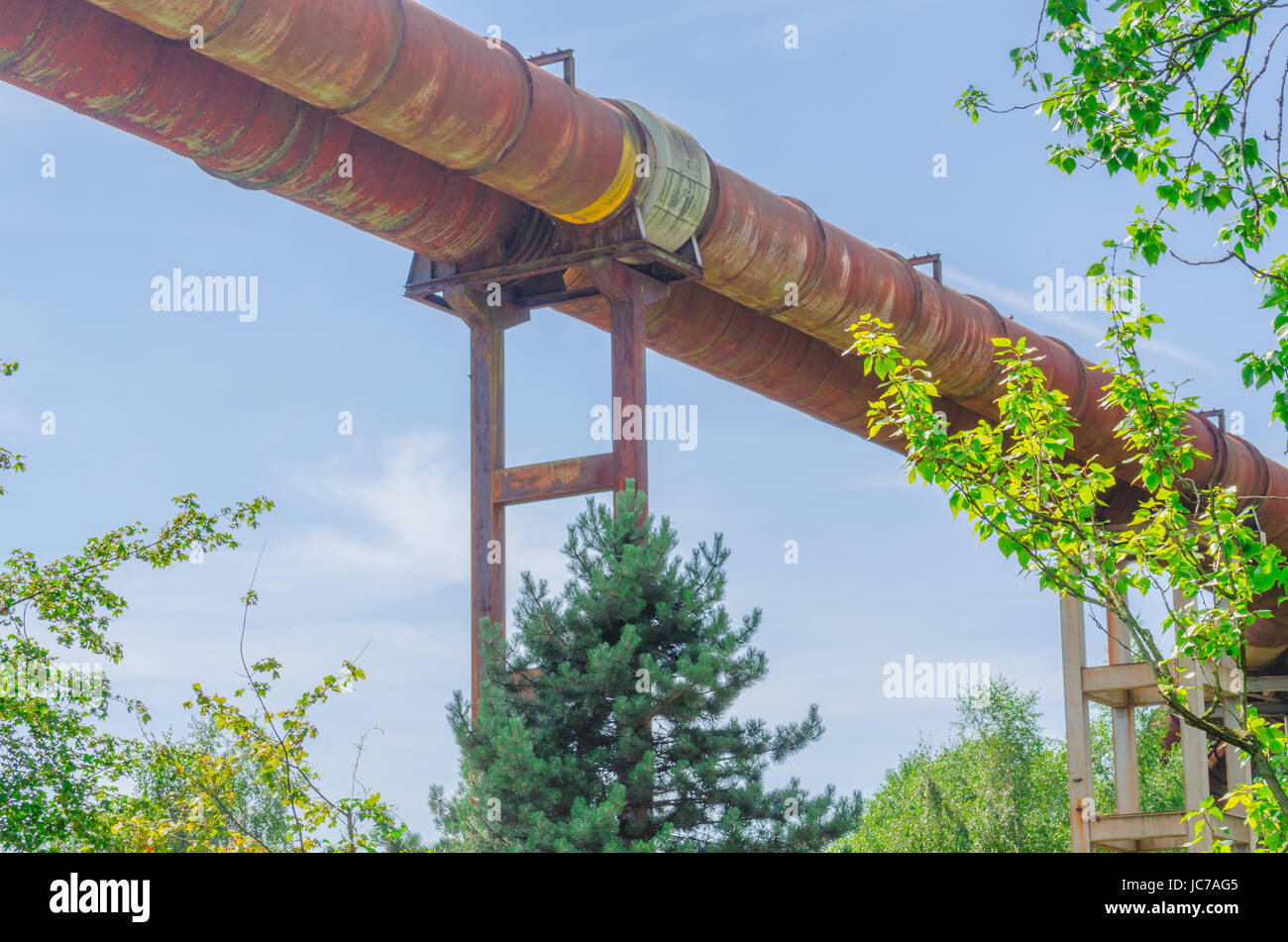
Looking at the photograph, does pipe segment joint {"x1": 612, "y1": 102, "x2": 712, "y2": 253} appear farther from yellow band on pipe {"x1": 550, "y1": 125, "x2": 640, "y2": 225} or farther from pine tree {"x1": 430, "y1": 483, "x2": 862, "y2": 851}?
pine tree {"x1": 430, "y1": 483, "x2": 862, "y2": 851}

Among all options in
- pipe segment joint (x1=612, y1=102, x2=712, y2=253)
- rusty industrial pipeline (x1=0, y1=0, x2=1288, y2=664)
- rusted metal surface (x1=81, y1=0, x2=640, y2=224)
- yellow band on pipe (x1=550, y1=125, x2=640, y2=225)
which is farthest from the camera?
pipe segment joint (x1=612, y1=102, x2=712, y2=253)

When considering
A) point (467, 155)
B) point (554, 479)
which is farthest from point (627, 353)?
point (467, 155)

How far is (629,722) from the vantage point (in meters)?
11.4

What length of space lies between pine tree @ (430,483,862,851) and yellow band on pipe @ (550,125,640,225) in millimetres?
2671

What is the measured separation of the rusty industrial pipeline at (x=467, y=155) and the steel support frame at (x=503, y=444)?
1.74ft

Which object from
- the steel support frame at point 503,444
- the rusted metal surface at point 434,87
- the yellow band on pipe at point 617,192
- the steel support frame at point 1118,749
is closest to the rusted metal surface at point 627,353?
the steel support frame at point 503,444

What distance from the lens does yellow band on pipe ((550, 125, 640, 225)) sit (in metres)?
12.8

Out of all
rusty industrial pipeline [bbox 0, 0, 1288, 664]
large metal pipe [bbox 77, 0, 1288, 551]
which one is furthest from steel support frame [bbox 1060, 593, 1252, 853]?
rusty industrial pipeline [bbox 0, 0, 1288, 664]

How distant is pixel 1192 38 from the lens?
25.0 ft

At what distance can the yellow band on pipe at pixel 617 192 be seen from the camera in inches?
505

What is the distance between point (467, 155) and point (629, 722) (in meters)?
4.63

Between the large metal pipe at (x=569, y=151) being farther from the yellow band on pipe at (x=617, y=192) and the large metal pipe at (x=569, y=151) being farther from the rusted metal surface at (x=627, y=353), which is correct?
the rusted metal surface at (x=627, y=353)

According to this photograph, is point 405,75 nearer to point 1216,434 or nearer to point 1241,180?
point 1241,180
